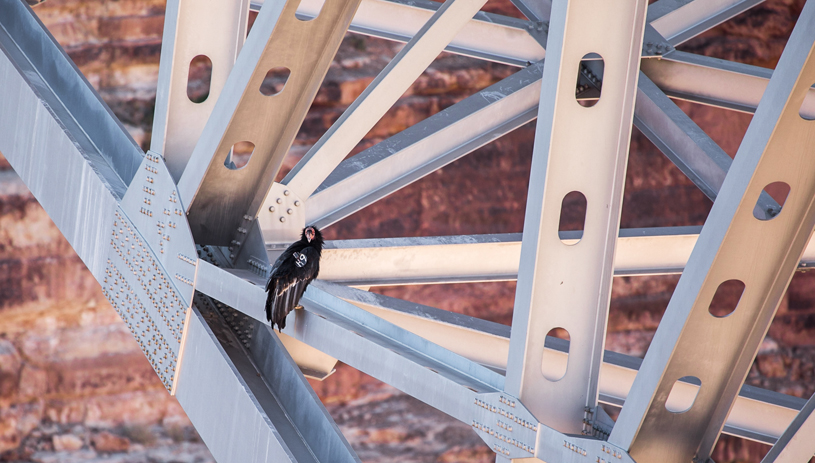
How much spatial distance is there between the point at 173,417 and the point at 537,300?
10.1 metres

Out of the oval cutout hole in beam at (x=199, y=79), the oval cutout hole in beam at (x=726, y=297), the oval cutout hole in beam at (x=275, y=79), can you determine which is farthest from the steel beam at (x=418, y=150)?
the oval cutout hole in beam at (x=726, y=297)

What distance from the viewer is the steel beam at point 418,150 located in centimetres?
574

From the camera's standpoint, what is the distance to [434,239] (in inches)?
231

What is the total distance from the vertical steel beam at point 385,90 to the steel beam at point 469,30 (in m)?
1.72

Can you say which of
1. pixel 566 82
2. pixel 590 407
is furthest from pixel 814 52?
pixel 590 407

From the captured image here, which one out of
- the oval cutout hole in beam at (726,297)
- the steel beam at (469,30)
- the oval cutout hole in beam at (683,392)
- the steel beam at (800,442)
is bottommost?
the steel beam at (800,442)

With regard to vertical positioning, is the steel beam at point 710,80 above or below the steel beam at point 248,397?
above

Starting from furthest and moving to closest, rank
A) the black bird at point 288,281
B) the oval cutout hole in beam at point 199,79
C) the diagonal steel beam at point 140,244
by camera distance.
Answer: the oval cutout hole in beam at point 199,79 → the diagonal steel beam at point 140,244 → the black bird at point 288,281

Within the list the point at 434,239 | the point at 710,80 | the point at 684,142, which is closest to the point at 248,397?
the point at 434,239

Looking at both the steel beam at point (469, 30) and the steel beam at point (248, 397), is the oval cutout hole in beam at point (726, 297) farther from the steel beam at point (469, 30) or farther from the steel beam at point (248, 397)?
the steel beam at point (248, 397)

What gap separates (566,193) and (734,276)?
58 centimetres

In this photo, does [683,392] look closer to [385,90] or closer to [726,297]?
[385,90]

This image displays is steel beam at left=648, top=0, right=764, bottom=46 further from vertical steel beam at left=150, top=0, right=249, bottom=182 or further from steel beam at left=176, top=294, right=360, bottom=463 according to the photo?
steel beam at left=176, top=294, right=360, bottom=463

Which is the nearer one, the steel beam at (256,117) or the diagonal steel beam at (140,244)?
the steel beam at (256,117)
